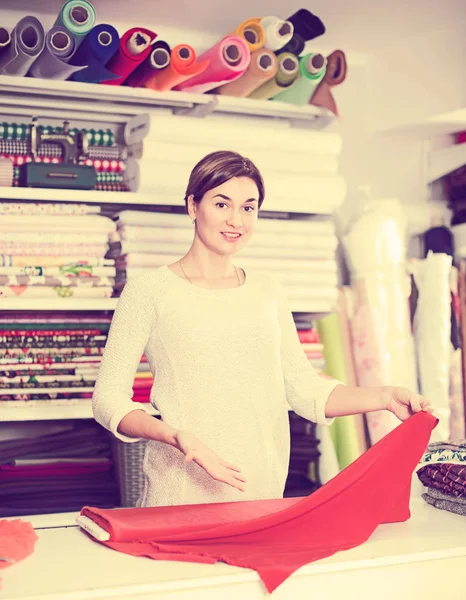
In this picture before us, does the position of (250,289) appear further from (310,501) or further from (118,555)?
(118,555)

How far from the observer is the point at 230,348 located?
1925 millimetres

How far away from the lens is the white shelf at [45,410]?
2.58m

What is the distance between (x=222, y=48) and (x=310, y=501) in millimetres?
1602

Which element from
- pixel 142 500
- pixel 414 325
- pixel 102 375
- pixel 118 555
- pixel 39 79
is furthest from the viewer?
pixel 414 325

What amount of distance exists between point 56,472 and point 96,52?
1.24 metres

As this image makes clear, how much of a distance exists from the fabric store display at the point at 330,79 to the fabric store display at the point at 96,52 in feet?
2.31

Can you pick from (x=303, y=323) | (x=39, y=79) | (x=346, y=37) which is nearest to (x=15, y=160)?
(x=39, y=79)

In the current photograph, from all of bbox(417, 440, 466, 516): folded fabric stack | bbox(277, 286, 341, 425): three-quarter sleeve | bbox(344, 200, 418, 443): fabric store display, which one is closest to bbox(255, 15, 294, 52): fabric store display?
bbox(344, 200, 418, 443): fabric store display

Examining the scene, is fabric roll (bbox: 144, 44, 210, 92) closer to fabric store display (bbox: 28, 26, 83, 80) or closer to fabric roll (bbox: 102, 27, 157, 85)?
fabric roll (bbox: 102, 27, 157, 85)

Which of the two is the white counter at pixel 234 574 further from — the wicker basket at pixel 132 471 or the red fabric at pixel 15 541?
the wicker basket at pixel 132 471

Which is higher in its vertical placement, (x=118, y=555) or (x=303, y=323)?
(x=303, y=323)

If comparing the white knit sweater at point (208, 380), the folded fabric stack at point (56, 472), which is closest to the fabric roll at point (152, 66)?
the white knit sweater at point (208, 380)

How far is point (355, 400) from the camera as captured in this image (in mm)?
1858

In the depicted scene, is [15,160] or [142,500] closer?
[142,500]
